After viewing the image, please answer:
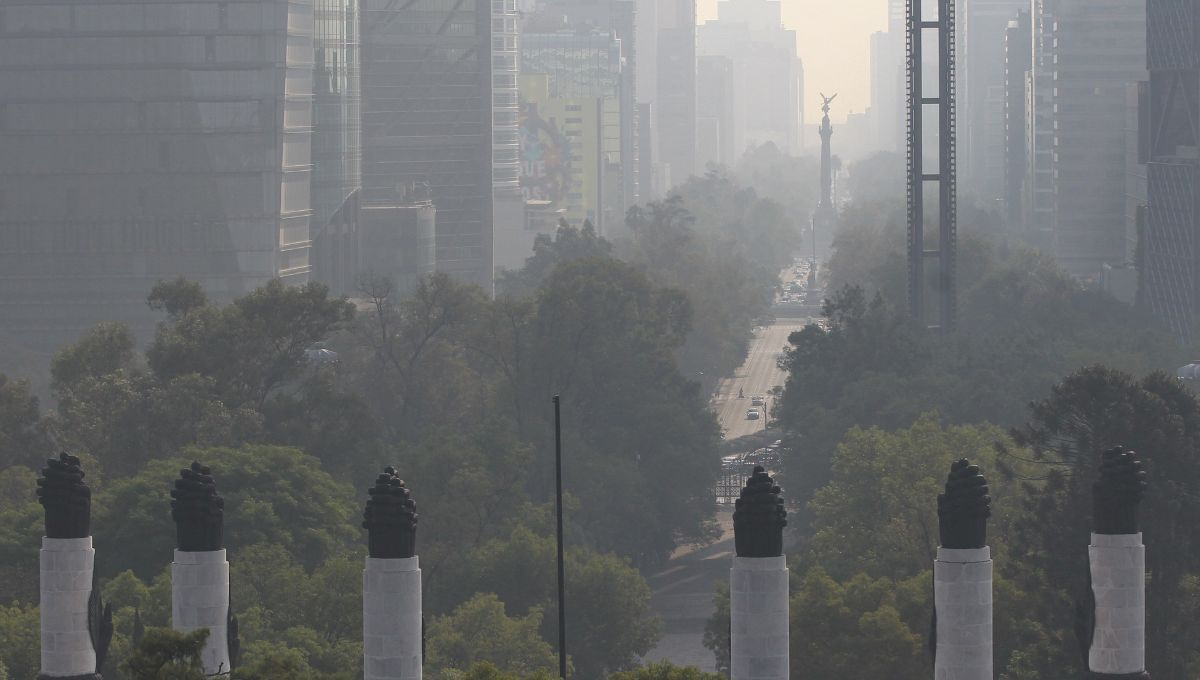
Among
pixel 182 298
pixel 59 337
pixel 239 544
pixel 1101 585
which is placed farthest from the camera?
pixel 59 337

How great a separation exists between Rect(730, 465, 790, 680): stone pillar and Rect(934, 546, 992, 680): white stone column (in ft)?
8.05

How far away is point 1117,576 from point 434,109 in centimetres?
16789

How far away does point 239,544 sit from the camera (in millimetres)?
68688

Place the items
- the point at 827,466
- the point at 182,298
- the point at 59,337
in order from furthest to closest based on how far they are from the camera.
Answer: the point at 59,337 → the point at 827,466 → the point at 182,298

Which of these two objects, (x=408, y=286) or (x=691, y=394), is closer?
(x=691, y=394)

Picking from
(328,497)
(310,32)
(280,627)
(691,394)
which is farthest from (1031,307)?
(280,627)

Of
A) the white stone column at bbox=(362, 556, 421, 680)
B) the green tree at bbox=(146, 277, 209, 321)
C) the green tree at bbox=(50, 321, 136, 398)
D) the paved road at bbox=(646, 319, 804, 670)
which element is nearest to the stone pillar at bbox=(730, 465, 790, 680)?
the white stone column at bbox=(362, 556, 421, 680)

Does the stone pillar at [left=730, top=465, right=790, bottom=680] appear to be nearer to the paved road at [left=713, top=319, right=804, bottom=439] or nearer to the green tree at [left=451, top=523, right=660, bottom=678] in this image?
the green tree at [left=451, top=523, right=660, bottom=678]

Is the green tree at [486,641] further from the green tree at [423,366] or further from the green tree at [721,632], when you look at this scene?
the green tree at [423,366]

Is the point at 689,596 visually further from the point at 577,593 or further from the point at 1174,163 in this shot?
the point at 1174,163

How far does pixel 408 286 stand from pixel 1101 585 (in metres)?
136

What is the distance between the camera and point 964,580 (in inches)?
1307

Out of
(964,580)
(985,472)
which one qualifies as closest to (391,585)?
(964,580)

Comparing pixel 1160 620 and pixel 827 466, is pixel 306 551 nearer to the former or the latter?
pixel 1160 620
